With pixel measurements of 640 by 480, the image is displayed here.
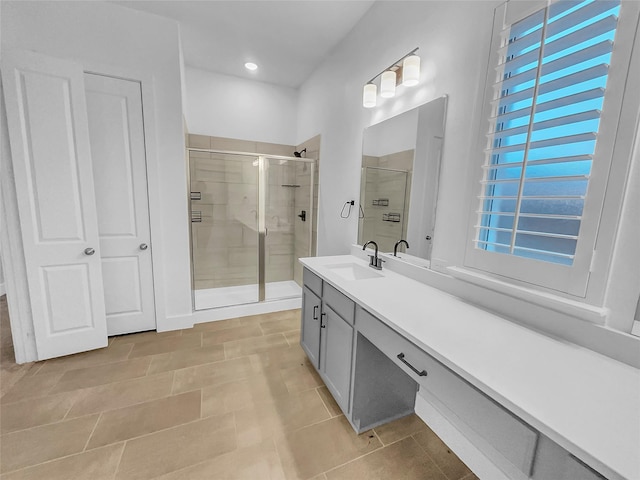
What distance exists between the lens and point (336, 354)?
1.67m

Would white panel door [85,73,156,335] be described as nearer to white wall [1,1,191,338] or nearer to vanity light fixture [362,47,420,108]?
white wall [1,1,191,338]

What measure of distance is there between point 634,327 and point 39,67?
3.59m

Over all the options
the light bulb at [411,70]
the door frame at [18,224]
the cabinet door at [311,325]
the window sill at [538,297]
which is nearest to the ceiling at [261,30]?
the door frame at [18,224]

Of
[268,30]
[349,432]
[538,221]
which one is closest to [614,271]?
[538,221]

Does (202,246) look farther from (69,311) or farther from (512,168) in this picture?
(512,168)

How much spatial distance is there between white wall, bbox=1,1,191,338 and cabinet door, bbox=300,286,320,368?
1.38m

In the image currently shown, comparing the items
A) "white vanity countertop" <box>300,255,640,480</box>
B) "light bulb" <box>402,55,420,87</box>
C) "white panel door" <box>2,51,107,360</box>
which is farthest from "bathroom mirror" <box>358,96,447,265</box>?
"white panel door" <box>2,51,107,360</box>

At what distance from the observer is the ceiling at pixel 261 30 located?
2.15 meters

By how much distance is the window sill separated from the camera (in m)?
0.95

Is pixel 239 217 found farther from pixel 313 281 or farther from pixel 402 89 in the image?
pixel 402 89

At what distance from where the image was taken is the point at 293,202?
151 inches

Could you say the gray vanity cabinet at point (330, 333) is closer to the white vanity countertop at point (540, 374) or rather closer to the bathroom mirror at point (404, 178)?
the white vanity countertop at point (540, 374)

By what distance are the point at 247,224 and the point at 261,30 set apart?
7.08 ft

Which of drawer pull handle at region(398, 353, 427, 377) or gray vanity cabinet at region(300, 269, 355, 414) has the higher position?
drawer pull handle at region(398, 353, 427, 377)
